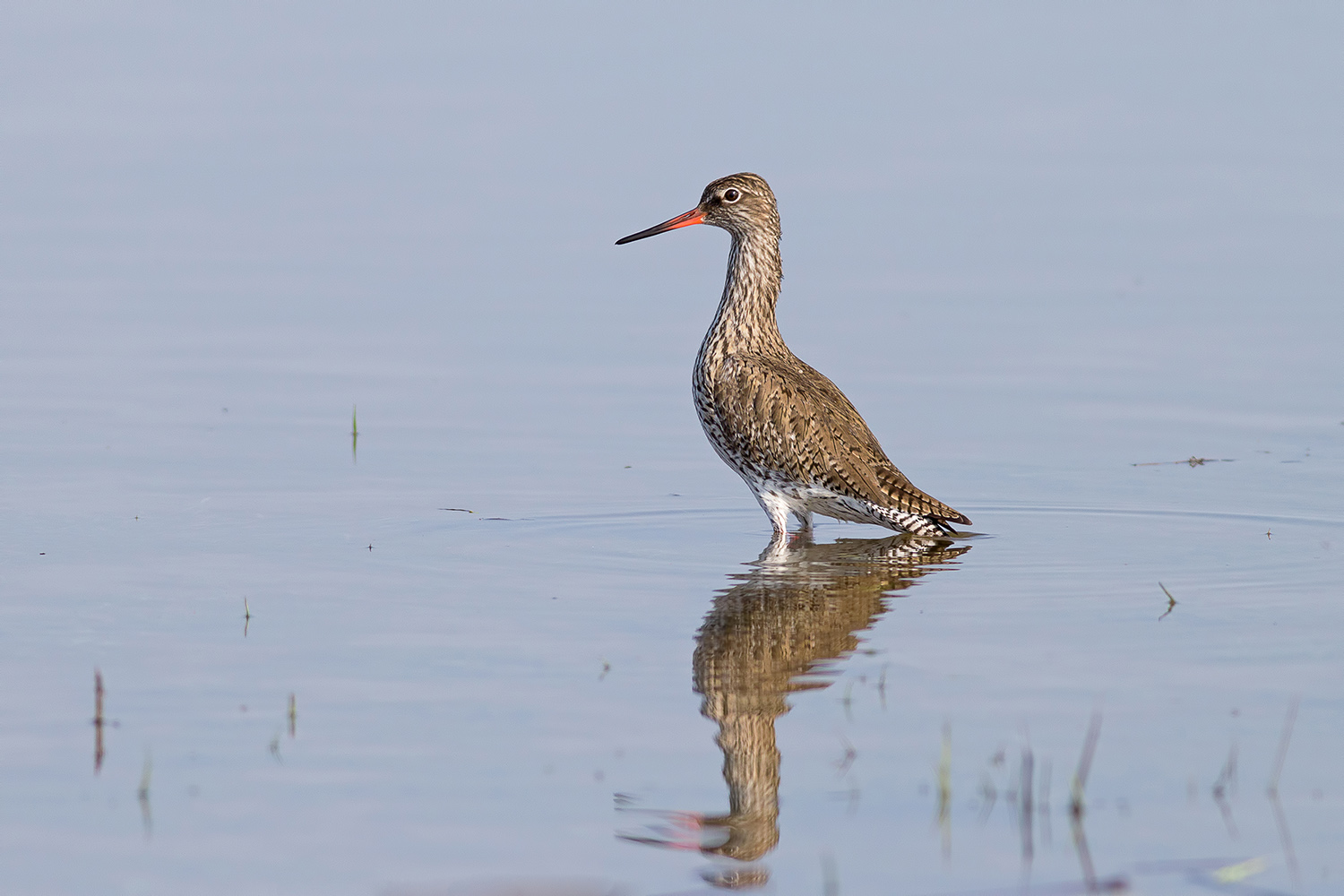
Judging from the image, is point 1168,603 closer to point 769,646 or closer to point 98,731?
point 769,646

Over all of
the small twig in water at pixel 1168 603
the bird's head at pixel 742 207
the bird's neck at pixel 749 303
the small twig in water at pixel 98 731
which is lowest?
the small twig in water at pixel 98 731

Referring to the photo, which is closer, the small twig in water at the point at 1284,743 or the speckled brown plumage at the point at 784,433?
the small twig in water at the point at 1284,743

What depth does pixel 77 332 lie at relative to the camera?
14.7 metres

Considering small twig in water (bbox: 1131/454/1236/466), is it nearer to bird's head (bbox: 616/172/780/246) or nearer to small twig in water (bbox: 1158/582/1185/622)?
bird's head (bbox: 616/172/780/246)

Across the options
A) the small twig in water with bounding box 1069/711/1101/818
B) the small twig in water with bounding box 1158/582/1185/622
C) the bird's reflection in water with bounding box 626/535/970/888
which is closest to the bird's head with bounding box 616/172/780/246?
the bird's reflection in water with bounding box 626/535/970/888

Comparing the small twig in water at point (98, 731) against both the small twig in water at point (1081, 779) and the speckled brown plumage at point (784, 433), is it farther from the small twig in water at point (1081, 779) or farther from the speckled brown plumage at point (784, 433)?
the speckled brown plumage at point (784, 433)

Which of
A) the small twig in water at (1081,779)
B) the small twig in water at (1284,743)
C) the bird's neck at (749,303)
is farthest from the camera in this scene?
the bird's neck at (749,303)

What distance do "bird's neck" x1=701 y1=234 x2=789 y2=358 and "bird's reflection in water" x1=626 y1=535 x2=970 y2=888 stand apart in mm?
1359

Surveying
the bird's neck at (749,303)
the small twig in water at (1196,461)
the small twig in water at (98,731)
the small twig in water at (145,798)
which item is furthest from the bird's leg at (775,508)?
the small twig in water at (145,798)

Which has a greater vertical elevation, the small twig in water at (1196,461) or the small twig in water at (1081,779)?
the small twig in water at (1196,461)

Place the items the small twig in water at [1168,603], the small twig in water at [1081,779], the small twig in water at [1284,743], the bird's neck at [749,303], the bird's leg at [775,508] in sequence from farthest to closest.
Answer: the bird's neck at [749,303], the bird's leg at [775,508], the small twig in water at [1168,603], the small twig in water at [1284,743], the small twig in water at [1081,779]

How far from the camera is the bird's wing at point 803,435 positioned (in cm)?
1077

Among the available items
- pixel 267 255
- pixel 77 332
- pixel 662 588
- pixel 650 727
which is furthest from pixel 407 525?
pixel 267 255

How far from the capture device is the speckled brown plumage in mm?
10734
